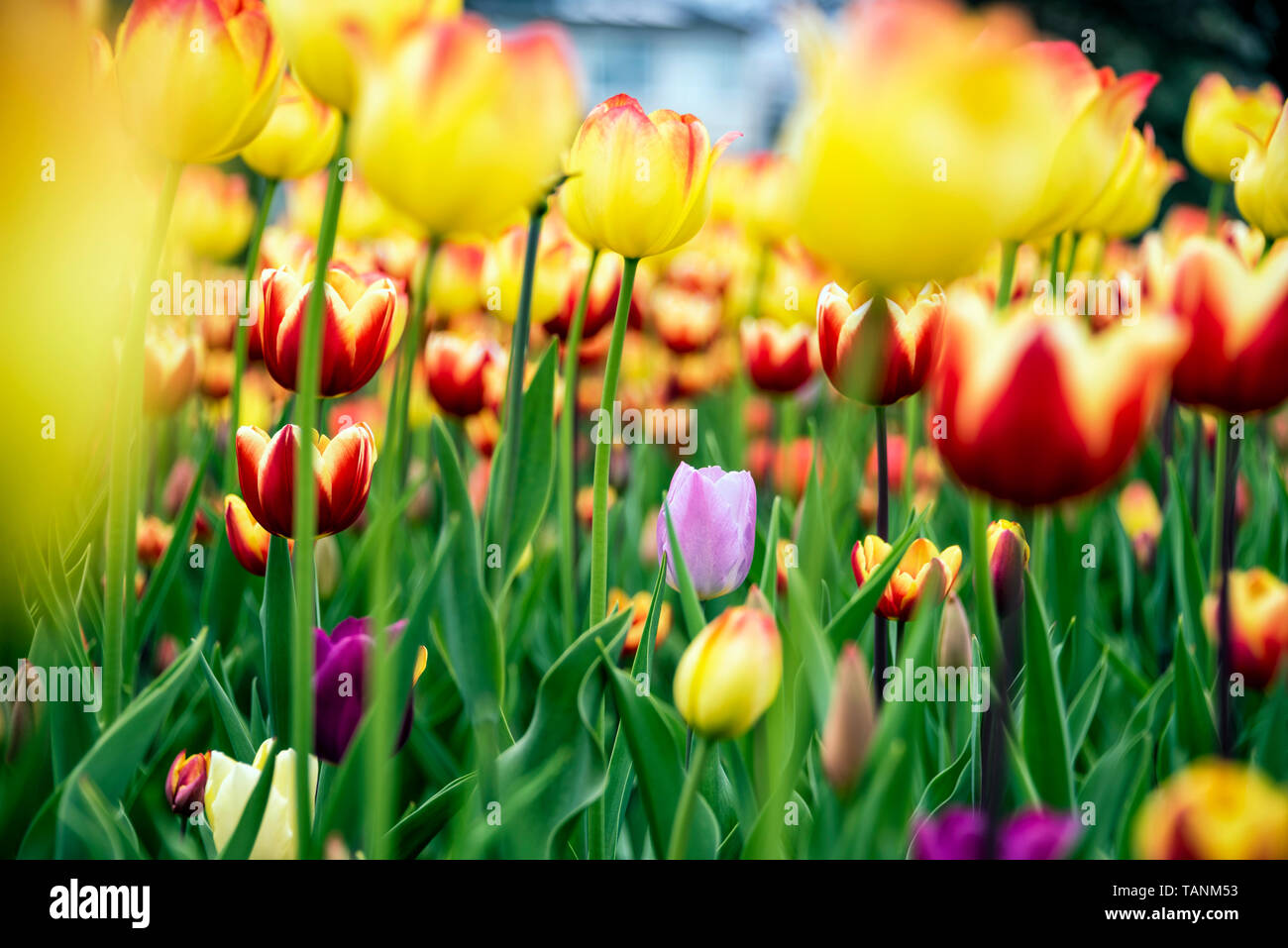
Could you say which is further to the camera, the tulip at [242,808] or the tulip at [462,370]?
the tulip at [462,370]

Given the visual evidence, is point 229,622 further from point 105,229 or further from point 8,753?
point 105,229

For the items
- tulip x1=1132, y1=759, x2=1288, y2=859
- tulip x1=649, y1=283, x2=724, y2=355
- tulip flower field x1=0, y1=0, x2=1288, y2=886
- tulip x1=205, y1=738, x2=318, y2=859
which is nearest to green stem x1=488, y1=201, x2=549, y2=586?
tulip flower field x1=0, y1=0, x2=1288, y2=886

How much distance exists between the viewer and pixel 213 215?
1.67m

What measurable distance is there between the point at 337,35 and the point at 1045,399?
32 centimetres

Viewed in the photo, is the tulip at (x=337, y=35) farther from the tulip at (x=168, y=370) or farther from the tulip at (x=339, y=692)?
the tulip at (x=168, y=370)

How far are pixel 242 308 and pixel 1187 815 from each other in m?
0.82

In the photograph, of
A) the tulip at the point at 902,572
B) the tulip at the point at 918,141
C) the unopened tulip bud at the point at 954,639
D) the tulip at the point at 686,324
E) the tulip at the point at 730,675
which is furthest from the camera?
the tulip at the point at 686,324

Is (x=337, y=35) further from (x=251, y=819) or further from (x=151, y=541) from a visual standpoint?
(x=151, y=541)

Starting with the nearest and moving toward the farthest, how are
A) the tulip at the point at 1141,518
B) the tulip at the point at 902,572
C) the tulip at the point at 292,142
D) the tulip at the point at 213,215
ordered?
the tulip at the point at 902,572
the tulip at the point at 292,142
the tulip at the point at 1141,518
the tulip at the point at 213,215

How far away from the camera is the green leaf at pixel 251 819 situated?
497 mm

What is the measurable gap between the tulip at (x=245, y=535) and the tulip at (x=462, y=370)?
340mm

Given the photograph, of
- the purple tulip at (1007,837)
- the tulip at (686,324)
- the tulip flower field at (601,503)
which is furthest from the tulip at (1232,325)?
the tulip at (686,324)

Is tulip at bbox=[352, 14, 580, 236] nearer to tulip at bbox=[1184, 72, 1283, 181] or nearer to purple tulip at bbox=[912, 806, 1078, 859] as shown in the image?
purple tulip at bbox=[912, 806, 1078, 859]

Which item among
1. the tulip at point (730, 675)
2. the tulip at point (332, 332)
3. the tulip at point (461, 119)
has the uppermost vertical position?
the tulip at point (461, 119)
